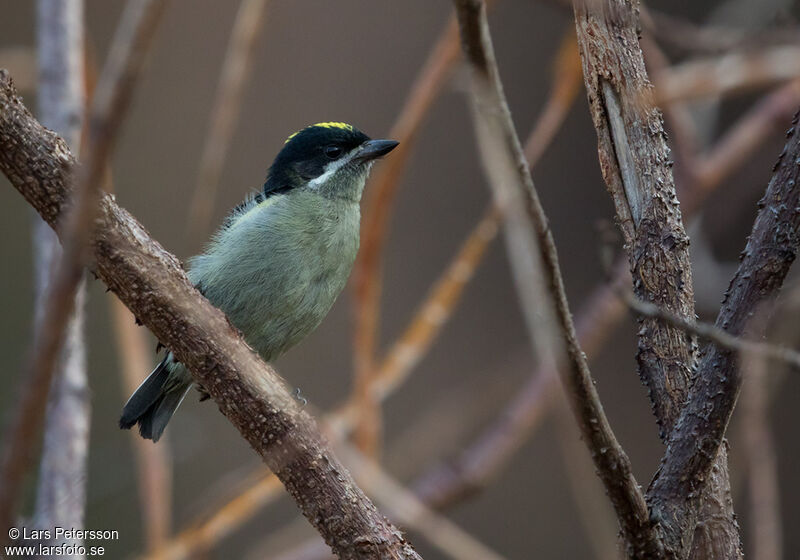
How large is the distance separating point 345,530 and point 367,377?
1.31 meters

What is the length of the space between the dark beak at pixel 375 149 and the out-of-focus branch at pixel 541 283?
234 centimetres

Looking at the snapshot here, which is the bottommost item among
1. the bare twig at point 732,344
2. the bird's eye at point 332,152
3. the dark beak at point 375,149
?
the bare twig at point 732,344

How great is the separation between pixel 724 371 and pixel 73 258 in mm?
1438

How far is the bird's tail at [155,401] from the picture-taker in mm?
3482

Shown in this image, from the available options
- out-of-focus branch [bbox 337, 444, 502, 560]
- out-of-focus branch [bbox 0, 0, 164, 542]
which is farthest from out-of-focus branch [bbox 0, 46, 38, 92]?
out-of-focus branch [bbox 0, 0, 164, 542]

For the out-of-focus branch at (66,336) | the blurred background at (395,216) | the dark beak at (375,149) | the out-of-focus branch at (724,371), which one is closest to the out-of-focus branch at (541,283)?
the out-of-focus branch at (724,371)

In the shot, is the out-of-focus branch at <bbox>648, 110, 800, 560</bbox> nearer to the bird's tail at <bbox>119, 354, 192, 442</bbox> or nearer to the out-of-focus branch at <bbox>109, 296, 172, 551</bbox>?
the out-of-focus branch at <bbox>109, 296, 172, 551</bbox>

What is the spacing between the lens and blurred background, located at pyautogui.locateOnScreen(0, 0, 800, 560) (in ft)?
20.9

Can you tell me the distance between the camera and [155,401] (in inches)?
140

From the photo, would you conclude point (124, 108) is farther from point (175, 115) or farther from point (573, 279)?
point (175, 115)

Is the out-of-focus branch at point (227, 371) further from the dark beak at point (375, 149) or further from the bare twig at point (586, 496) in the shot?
the dark beak at point (375, 149)

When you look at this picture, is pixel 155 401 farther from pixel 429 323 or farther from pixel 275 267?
pixel 429 323

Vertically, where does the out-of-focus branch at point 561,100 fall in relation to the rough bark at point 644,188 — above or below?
above

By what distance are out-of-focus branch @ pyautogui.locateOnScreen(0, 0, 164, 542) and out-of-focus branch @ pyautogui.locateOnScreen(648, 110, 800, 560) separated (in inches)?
53.8
